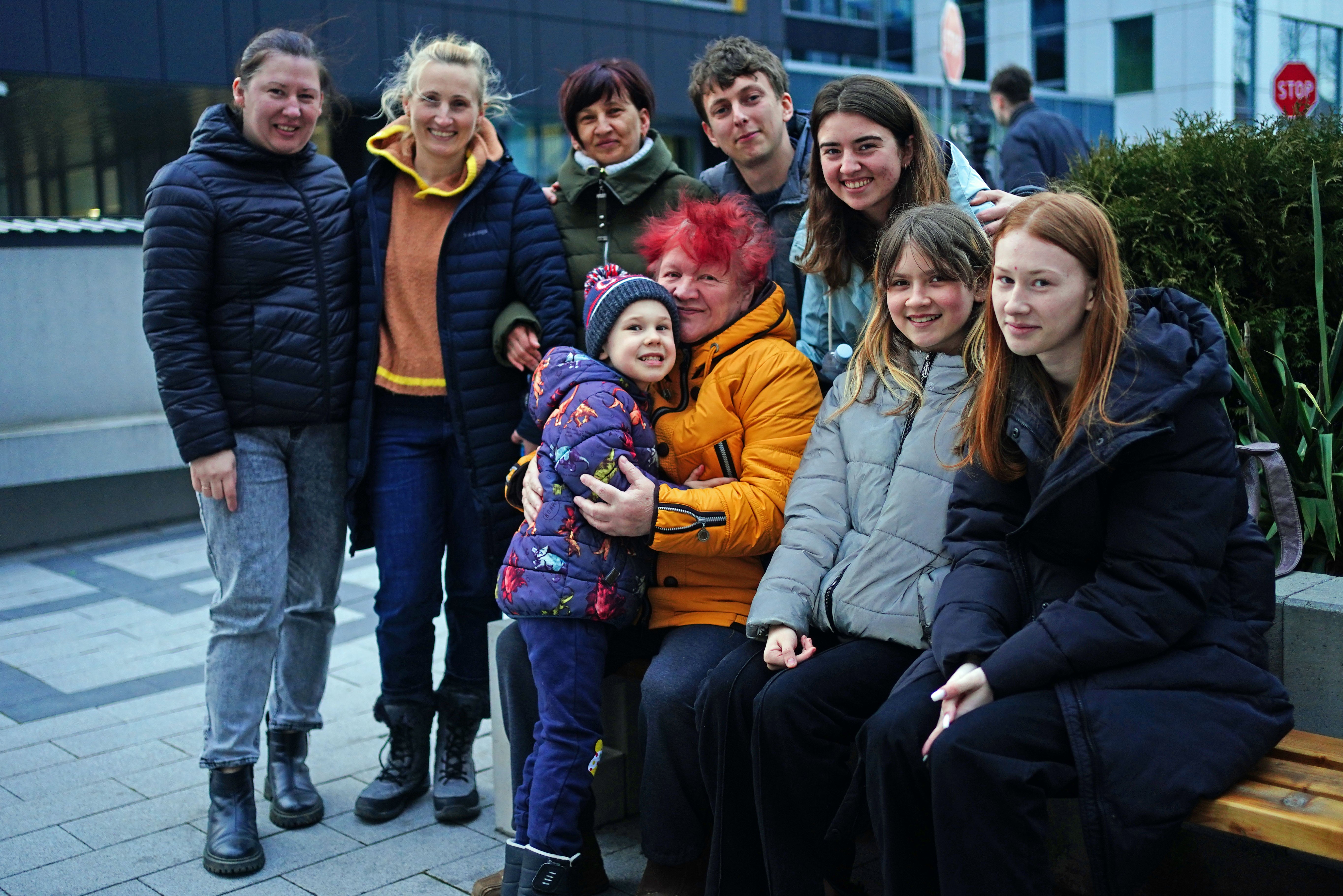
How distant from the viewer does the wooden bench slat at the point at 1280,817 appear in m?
2.18

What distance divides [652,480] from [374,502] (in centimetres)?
117

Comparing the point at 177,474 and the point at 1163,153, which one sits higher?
the point at 1163,153

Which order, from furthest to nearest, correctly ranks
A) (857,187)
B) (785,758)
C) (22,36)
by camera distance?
(22,36), (857,187), (785,758)

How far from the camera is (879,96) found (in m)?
3.32

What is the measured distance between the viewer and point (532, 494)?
3285mm

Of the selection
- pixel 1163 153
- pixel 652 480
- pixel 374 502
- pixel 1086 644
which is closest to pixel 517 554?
pixel 652 480

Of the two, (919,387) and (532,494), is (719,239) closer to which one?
(919,387)

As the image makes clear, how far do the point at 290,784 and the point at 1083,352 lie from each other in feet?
9.13

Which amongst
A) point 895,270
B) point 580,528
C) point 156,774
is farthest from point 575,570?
point 156,774

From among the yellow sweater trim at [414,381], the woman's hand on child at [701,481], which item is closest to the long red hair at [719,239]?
the woman's hand on child at [701,481]

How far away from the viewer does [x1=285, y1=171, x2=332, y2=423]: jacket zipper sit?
3.77m

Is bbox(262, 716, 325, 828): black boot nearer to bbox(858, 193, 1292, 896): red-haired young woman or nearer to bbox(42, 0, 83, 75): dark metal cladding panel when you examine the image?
bbox(858, 193, 1292, 896): red-haired young woman

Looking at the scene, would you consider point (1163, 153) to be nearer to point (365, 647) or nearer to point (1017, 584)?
point (1017, 584)

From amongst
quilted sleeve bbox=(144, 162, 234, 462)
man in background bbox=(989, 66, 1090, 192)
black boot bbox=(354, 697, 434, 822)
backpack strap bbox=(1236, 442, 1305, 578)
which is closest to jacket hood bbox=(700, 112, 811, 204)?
backpack strap bbox=(1236, 442, 1305, 578)
